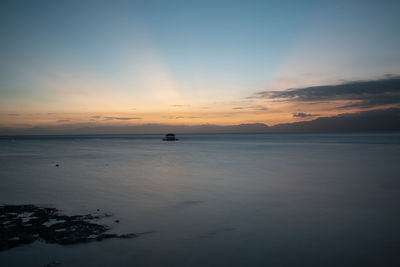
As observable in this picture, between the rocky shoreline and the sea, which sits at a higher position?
the rocky shoreline

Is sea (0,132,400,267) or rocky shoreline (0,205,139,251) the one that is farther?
rocky shoreline (0,205,139,251)

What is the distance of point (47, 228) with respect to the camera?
8828 millimetres

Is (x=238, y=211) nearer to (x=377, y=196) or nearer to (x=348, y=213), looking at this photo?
(x=348, y=213)

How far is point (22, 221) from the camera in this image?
31.3 feet

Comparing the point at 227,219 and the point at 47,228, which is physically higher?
the point at 47,228

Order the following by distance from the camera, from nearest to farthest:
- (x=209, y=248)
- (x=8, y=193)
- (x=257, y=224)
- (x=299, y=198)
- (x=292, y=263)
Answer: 1. (x=292, y=263)
2. (x=209, y=248)
3. (x=257, y=224)
4. (x=299, y=198)
5. (x=8, y=193)

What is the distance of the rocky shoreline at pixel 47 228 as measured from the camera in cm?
787

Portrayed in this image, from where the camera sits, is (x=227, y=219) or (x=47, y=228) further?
(x=227, y=219)

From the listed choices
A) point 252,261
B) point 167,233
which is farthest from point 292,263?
point 167,233

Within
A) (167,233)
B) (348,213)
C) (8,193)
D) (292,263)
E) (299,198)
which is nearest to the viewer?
(292,263)

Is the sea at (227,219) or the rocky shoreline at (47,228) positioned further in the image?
the rocky shoreline at (47,228)

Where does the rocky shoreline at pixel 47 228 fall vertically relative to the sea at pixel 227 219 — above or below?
above

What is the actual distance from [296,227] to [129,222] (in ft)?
20.3

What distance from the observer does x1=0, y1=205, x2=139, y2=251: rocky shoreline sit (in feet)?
25.8
